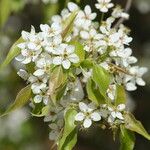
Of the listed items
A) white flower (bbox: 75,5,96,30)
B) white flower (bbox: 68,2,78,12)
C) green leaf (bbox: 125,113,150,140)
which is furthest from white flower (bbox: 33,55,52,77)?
white flower (bbox: 68,2,78,12)

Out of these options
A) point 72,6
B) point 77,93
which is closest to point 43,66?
point 77,93

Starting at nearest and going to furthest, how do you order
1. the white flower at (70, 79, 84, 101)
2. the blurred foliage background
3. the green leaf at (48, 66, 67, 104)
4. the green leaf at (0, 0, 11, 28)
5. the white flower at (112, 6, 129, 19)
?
the green leaf at (48, 66, 67, 104), the white flower at (70, 79, 84, 101), the white flower at (112, 6, 129, 19), the green leaf at (0, 0, 11, 28), the blurred foliage background

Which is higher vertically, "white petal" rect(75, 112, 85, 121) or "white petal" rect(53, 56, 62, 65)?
"white petal" rect(53, 56, 62, 65)

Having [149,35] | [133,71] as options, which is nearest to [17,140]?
[149,35]

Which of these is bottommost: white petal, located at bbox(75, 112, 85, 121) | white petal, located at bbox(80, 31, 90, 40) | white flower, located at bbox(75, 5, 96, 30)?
white petal, located at bbox(75, 112, 85, 121)

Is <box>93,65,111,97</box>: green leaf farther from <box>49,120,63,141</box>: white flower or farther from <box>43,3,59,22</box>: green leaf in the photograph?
<box>43,3,59,22</box>: green leaf

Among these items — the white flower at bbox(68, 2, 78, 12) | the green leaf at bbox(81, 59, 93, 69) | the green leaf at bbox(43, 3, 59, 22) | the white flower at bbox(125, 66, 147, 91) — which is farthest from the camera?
the green leaf at bbox(43, 3, 59, 22)

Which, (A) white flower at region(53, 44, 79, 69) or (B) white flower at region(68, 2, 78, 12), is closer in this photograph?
(A) white flower at region(53, 44, 79, 69)

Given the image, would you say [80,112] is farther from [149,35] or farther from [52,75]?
[149,35]

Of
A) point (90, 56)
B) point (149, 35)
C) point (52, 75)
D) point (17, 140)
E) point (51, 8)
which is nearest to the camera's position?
point (52, 75)
